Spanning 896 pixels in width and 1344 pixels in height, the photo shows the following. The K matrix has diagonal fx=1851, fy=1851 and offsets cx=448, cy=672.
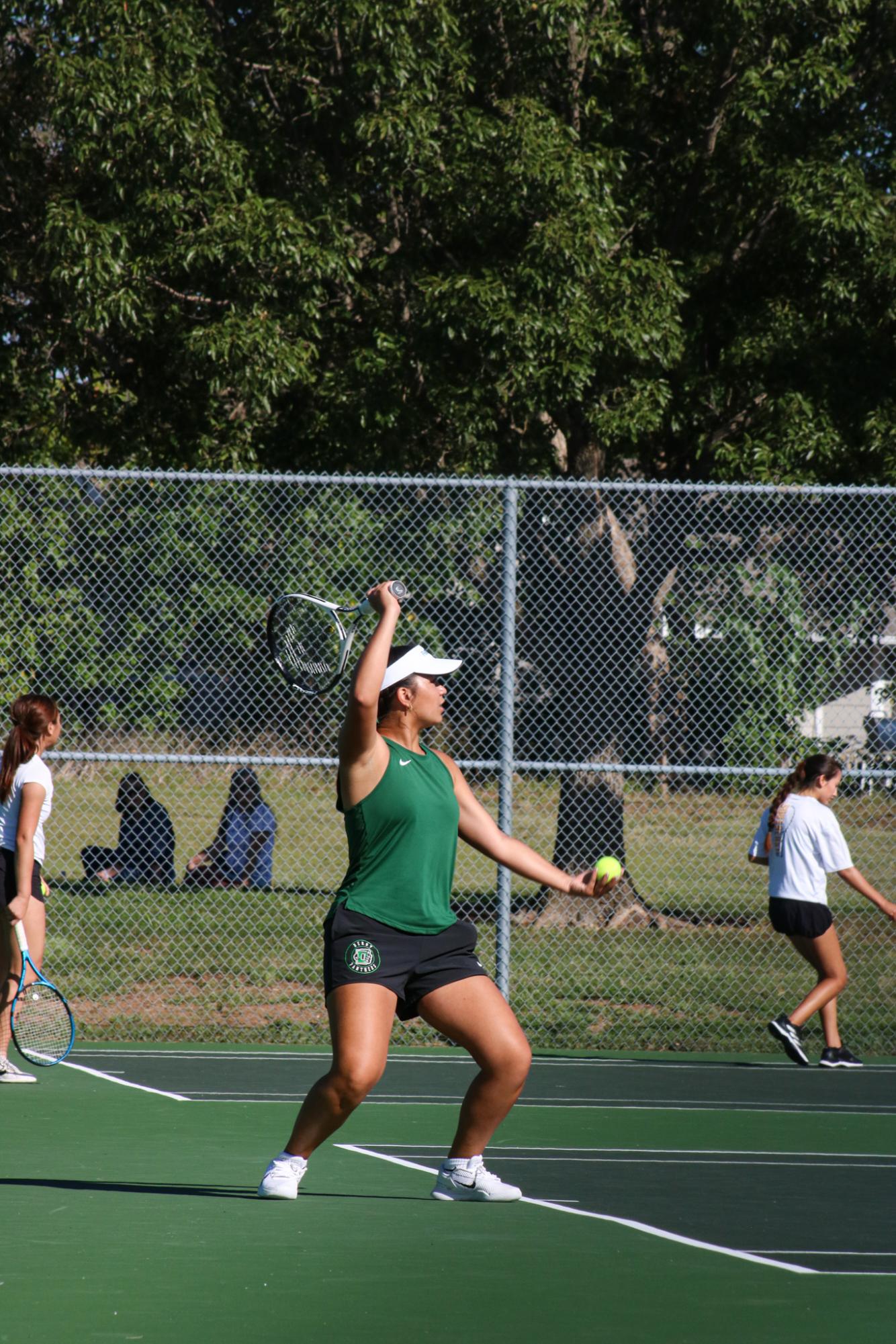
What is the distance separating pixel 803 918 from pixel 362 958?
5.11m

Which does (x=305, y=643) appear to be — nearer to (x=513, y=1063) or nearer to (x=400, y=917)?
(x=400, y=917)

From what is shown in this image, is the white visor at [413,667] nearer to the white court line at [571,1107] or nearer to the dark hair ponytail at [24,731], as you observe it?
the dark hair ponytail at [24,731]

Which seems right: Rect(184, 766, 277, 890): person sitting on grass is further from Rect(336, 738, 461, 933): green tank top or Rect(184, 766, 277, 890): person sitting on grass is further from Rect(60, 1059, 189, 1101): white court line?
Rect(336, 738, 461, 933): green tank top

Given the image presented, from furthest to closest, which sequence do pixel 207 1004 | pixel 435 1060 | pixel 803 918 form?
pixel 207 1004 → pixel 435 1060 → pixel 803 918

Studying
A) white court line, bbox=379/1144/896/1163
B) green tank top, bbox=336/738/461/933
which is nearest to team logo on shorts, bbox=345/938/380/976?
green tank top, bbox=336/738/461/933

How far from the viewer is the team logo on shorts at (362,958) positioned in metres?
5.97

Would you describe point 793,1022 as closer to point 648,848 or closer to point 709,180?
point 709,180

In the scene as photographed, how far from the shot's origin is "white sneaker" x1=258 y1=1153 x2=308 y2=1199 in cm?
632

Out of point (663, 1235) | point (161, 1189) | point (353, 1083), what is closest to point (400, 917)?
point (353, 1083)

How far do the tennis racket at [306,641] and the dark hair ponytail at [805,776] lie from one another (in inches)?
132

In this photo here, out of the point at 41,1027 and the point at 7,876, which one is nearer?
the point at 7,876

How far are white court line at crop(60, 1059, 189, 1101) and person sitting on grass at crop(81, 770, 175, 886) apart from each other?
3.04 metres

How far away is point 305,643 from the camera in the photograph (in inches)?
329

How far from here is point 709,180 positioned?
14180mm
